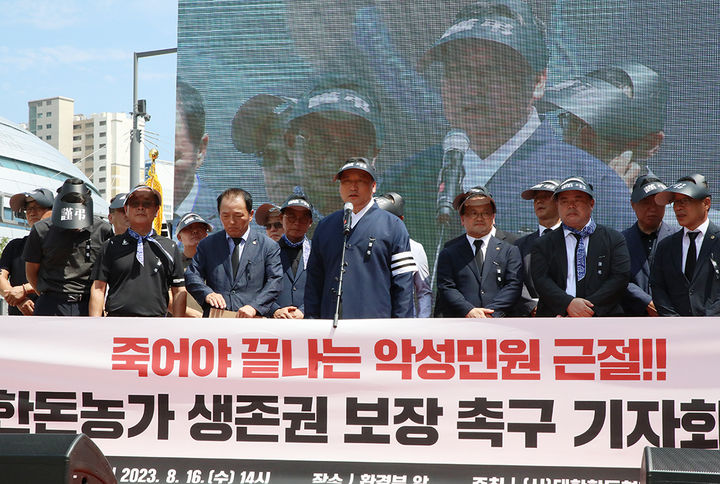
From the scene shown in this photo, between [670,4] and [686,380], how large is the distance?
7.88 metres

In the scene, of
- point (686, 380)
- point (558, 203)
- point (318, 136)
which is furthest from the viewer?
point (318, 136)

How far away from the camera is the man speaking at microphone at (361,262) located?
4.84 m

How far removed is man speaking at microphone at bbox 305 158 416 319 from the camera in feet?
15.9

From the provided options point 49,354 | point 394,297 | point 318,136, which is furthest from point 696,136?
point 49,354

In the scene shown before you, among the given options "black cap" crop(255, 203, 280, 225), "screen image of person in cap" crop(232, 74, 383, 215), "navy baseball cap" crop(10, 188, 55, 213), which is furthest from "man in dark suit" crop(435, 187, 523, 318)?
"screen image of person in cap" crop(232, 74, 383, 215)

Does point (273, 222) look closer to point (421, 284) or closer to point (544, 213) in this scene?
point (421, 284)

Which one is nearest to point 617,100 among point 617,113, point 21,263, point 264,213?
point 617,113

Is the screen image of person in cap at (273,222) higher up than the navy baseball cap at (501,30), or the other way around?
the navy baseball cap at (501,30)

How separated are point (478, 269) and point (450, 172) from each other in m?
5.40

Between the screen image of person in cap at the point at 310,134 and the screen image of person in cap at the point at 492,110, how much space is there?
33.9 inches

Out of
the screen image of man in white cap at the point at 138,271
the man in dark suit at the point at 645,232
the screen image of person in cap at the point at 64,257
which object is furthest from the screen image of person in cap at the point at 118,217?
the man in dark suit at the point at 645,232

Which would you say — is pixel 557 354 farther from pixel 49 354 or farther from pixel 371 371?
pixel 49 354

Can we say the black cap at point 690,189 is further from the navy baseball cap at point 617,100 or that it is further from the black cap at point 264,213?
the navy baseball cap at point 617,100

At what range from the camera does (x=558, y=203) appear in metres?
5.39
